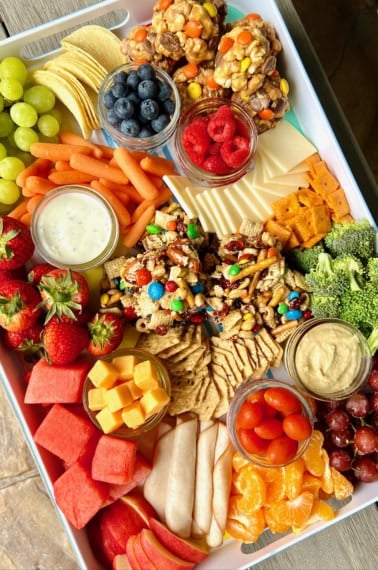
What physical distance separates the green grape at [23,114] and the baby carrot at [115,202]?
0.81ft

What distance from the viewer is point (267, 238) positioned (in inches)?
71.4

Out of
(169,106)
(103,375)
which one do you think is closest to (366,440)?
(103,375)

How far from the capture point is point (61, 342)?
68.3 inches

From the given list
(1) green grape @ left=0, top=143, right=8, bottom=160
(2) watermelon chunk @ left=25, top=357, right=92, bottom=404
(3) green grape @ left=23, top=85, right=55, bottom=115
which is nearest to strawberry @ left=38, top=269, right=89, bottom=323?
(2) watermelon chunk @ left=25, top=357, right=92, bottom=404

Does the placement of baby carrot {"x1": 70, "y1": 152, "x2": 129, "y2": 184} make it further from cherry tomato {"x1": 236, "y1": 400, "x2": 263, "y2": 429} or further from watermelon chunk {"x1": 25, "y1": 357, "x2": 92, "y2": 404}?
cherry tomato {"x1": 236, "y1": 400, "x2": 263, "y2": 429}

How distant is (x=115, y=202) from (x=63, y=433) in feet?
2.21

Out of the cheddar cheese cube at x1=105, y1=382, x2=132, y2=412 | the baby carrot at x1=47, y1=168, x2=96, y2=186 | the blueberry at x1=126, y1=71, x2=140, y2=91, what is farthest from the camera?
the baby carrot at x1=47, y1=168, x2=96, y2=186

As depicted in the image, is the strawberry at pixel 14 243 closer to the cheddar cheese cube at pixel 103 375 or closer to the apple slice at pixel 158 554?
the cheddar cheese cube at pixel 103 375

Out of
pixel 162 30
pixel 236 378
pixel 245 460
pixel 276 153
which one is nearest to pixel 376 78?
pixel 276 153

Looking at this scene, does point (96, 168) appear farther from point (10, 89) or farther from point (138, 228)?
point (10, 89)

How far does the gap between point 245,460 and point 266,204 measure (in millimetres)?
749

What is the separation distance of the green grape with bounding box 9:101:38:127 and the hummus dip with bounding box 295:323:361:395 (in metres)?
1.02

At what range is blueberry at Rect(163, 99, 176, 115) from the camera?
181cm

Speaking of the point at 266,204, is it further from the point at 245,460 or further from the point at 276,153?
the point at 245,460
